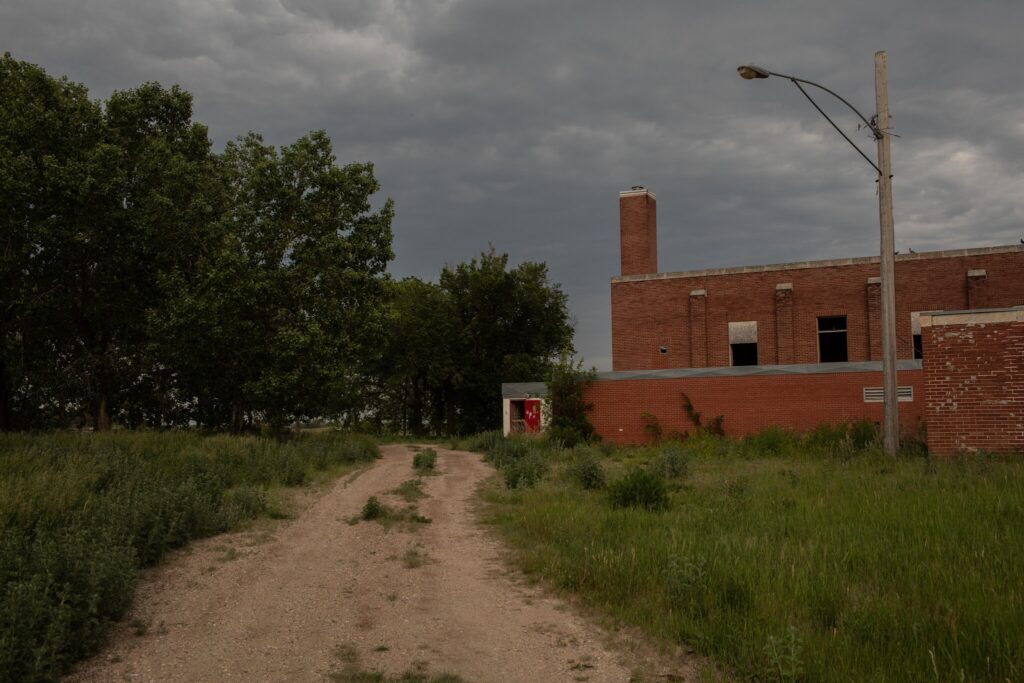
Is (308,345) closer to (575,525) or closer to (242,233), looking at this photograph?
(242,233)

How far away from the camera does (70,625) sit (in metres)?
6.65

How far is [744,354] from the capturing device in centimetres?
3803

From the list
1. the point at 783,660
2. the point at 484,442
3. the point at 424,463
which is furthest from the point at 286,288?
the point at 783,660

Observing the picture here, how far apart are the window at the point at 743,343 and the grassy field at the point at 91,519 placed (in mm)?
25475

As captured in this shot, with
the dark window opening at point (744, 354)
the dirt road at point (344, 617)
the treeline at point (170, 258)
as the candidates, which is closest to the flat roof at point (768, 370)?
A: the dark window opening at point (744, 354)

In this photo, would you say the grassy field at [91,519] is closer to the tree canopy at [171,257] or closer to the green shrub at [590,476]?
the green shrub at [590,476]


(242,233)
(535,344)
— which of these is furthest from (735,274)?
(242,233)

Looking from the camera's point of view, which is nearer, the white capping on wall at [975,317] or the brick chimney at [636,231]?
the white capping on wall at [975,317]

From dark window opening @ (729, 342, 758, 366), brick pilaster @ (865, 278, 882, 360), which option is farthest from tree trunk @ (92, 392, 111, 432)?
brick pilaster @ (865, 278, 882, 360)

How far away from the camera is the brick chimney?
40750 mm

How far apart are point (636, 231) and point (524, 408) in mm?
12021

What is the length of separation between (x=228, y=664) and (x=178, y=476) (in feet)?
26.6

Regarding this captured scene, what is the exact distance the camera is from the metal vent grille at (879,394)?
88.1ft

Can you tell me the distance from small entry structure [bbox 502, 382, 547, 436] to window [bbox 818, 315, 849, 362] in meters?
13.6
